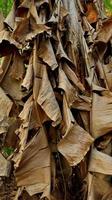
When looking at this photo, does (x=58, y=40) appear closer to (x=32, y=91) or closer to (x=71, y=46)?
(x=71, y=46)

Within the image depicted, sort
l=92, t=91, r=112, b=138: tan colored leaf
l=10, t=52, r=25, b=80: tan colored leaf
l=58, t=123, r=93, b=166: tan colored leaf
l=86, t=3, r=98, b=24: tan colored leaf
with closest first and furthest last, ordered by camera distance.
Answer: l=58, t=123, r=93, b=166: tan colored leaf < l=92, t=91, r=112, b=138: tan colored leaf < l=10, t=52, r=25, b=80: tan colored leaf < l=86, t=3, r=98, b=24: tan colored leaf

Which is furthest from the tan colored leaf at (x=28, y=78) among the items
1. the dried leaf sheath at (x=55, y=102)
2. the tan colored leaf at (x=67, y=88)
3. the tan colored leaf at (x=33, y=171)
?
the tan colored leaf at (x=33, y=171)

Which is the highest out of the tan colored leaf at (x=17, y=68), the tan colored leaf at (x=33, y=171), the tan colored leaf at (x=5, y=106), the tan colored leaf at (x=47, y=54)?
the tan colored leaf at (x=47, y=54)

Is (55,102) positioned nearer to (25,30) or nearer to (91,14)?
(25,30)

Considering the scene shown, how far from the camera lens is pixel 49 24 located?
5.95 feet

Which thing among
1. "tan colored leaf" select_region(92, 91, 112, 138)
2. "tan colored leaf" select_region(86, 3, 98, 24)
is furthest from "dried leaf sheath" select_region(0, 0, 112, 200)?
"tan colored leaf" select_region(86, 3, 98, 24)

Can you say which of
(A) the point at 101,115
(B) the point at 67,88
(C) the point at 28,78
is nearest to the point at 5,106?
(C) the point at 28,78

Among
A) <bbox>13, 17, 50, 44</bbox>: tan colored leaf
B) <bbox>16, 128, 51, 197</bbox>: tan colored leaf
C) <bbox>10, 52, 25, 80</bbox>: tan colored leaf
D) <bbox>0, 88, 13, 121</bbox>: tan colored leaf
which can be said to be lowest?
<bbox>16, 128, 51, 197</bbox>: tan colored leaf

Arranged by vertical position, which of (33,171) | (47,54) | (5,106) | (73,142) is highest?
(47,54)

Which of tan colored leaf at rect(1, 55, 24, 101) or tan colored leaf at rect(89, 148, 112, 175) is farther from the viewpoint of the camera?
tan colored leaf at rect(1, 55, 24, 101)

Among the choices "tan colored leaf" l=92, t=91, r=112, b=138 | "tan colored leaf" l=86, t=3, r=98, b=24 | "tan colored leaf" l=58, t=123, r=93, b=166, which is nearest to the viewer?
"tan colored leaf" l=58, t=123, r=93, b=166

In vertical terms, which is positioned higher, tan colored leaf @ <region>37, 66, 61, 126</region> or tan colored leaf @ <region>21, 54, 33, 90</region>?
tan colored leaf @ <region>21, 54, 33, 90</region>

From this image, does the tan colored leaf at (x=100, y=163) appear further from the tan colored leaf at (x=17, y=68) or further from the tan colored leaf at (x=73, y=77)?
the tan colored leaf at (x=17, y=68)

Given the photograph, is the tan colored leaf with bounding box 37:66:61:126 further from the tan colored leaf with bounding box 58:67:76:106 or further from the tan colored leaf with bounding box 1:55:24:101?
the tan colored leaf with bounding box 1:55:24:101
